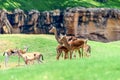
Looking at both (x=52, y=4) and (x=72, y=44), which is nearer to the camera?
(x=72, y=44)

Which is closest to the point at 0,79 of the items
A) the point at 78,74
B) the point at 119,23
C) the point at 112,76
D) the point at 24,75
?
the point at 24,75

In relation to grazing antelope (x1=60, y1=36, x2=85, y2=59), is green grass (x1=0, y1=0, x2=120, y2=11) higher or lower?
higher

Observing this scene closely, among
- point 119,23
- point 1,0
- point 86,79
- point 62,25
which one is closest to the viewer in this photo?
point 86,79

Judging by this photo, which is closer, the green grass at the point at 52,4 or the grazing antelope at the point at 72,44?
the grazing antelope at the point at 72,44

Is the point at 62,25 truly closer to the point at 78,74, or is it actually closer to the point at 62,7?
the point at 62,7

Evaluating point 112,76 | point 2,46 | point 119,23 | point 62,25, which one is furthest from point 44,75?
point 62,25

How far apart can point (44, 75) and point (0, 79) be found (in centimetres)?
138

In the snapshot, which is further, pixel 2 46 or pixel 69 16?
pixel 69 16

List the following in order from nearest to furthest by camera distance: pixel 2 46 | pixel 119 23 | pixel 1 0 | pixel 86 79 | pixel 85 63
Result: pixel 86 79 → pixel 85 63 → pixel 2 46 → pixel 119 23 → pixel 1 0

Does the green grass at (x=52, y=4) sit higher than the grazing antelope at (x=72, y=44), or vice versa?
the green grass at (x=52, y=4)

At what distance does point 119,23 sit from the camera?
46906mm

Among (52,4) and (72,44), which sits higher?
(52,4)

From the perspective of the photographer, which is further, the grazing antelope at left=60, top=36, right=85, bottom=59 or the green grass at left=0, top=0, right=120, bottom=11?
the green grass at left=0, top=0, right=120, bottom=11

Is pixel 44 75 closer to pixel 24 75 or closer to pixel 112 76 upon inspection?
pixel 24 75
